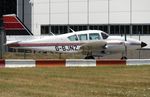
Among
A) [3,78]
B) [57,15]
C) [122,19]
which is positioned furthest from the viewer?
[57,15]

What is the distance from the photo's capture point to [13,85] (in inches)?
Answer: 583

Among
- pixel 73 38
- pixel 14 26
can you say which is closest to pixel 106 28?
pixel 14 26

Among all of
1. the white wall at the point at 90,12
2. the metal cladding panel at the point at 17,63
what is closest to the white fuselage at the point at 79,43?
the metal cladding panel at the point at 17,63

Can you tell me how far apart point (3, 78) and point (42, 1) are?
48999 mm

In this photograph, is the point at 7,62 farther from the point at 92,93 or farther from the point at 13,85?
the point at 92,93

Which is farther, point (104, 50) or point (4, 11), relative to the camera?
point (4, 11)

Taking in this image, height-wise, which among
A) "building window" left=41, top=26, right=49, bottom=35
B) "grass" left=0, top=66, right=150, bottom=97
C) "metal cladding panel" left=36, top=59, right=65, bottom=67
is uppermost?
"building window" left=41, top=26, right=49, bottom=35

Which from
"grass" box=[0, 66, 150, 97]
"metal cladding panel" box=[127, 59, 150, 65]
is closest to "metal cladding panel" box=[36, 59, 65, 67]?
"metal cladding panel" box=[127, 59, 150, 65]

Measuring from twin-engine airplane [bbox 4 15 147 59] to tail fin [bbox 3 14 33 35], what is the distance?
237cm

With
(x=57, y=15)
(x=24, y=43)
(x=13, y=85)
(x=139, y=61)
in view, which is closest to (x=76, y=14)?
(x=57, y=15)

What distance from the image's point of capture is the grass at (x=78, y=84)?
42.2 feet

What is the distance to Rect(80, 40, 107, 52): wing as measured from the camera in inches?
1306

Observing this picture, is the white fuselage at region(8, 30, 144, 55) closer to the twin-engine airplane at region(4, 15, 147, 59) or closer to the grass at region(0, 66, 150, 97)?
the twin-engine airplane at region(4, 15, 147, 59)

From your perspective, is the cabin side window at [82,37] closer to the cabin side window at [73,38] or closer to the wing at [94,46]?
the cabin side window at [73,38]
